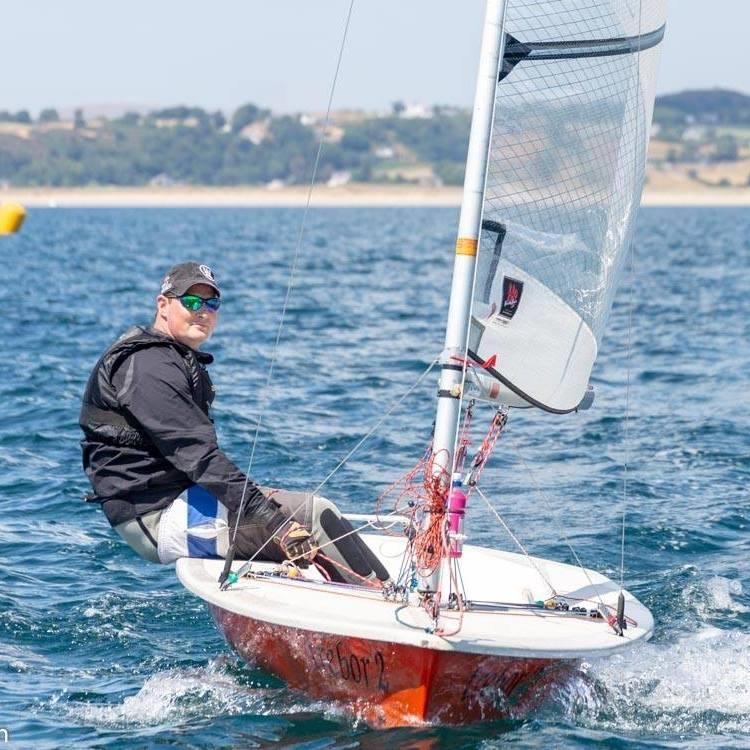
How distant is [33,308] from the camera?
76.9 ft

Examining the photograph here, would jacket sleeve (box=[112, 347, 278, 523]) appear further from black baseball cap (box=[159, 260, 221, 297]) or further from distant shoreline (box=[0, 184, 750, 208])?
distant shoreline (box=[0, 184, 750, 208])

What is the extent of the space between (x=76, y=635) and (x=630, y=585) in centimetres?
324

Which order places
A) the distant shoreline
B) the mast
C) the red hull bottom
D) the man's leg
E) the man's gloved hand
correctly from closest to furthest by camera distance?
the red hull bottom < the mast < the man's gloved hand < the man's leg < the distant shoreline

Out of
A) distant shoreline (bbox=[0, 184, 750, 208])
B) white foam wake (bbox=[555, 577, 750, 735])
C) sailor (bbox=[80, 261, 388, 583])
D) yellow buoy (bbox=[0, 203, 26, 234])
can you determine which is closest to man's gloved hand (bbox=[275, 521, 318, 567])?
sailor (bbox=[80, 261, 388, 583])

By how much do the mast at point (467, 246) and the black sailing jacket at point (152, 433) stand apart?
894mm

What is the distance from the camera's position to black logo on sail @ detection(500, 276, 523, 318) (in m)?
6.43

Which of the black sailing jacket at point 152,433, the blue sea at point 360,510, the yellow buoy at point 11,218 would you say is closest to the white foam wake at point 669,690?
the blue sea at point 360,510

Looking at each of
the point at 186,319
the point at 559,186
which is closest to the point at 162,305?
the point at 186,319

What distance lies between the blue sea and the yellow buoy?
213cm

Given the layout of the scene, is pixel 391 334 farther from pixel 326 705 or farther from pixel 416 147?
pixel 416 147

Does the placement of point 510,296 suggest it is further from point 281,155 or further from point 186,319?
point 281,155

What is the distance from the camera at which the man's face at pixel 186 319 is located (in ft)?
20.9

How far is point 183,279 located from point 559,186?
1.87 m

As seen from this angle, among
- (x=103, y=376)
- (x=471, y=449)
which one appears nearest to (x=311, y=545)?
(x=103, y=376)
